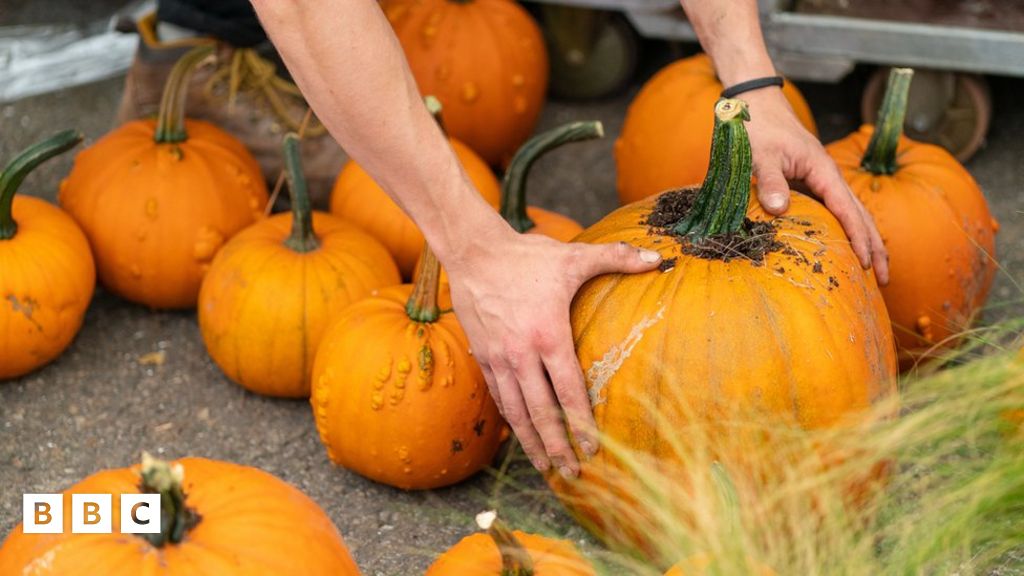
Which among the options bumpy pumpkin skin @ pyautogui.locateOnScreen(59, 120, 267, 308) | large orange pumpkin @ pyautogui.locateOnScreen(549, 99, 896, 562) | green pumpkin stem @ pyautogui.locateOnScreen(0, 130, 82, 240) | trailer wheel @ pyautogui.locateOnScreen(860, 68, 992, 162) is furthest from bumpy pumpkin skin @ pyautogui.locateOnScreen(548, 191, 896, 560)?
trailer wheel @ pyautogui.locateOnScreen(860, 68, 992, 162)

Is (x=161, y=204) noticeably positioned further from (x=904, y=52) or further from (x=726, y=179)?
(x=904, y=52)

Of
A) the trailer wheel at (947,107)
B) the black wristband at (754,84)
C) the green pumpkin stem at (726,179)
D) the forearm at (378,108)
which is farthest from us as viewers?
the trailer wheel at (947,107)

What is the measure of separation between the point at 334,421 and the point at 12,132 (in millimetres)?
1765

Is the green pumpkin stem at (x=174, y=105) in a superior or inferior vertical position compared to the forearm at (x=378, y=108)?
inferior

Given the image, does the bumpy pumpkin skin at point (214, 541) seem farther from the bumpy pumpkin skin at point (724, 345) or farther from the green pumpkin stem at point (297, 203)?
the green pumpkin stem at point (297, 203)

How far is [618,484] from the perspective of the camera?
1.85m

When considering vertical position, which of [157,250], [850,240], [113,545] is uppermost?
[850,240]

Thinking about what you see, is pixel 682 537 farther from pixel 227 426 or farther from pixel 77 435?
pixel 77 435

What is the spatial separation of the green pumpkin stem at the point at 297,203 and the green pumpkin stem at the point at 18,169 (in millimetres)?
481

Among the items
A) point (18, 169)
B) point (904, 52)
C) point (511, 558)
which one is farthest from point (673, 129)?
point (511, 558)

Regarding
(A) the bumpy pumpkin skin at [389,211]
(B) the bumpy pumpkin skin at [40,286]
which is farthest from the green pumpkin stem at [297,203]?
(B) the bumpy pumpkin skin at [40,286]

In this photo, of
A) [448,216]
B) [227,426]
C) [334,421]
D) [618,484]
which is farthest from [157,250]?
Result: [618,484]

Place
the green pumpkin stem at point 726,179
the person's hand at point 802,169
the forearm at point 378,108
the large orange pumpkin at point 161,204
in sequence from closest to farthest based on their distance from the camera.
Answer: the forearm at point 378,108, the green pumpkin stem at point 726,179, the person's hand at point 802,169, the large orange pumpkin at point 161,204

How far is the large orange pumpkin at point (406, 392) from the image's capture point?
2.12 m
